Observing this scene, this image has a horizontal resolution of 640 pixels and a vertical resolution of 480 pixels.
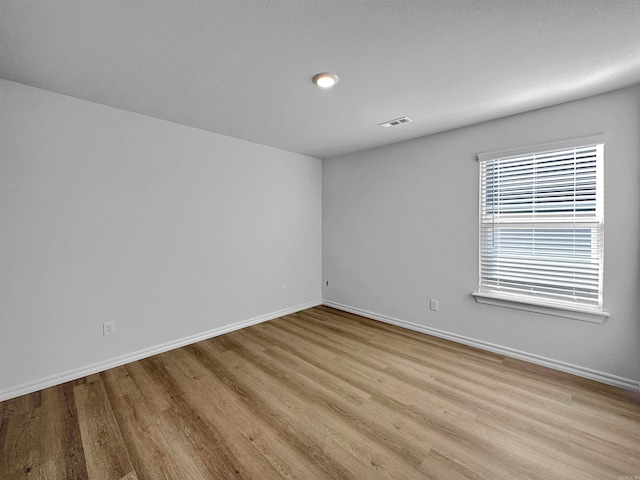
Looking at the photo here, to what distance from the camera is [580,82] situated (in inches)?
83.3

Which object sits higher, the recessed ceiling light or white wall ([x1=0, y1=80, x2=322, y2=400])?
the recessed ceiling light

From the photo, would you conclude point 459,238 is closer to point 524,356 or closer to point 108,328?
point 524,356

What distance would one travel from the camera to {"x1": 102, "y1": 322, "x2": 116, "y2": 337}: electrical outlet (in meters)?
2.56

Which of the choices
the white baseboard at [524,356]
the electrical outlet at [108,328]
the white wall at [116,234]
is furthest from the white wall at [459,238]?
the electrical outlet at [108,328]

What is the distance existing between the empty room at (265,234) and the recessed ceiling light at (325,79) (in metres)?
0.02

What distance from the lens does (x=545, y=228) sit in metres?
2.58

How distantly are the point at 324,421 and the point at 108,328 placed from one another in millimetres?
2161

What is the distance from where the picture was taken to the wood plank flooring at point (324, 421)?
59.6 inches

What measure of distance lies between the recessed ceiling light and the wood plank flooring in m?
2.41

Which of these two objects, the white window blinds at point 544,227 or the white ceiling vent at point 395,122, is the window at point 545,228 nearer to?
the white window blinds at point 544,227

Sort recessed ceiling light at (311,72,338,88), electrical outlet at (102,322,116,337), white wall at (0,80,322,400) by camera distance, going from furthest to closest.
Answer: electrical outlet at (102,322,116,337) → white wall at (0,80,322,400) → recessed ceiling light at (311,72,338,88)

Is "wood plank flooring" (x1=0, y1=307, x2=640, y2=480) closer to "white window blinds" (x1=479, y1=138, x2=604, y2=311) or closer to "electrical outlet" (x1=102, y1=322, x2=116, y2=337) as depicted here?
"electrical outlet" (x1=102, y1=322, x2=116, y2=337)

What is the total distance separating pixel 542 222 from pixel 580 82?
1153mm

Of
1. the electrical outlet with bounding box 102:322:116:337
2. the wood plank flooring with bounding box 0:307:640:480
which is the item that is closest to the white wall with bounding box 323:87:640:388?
the wood plank flooring with bounding box 0:307:640:480
